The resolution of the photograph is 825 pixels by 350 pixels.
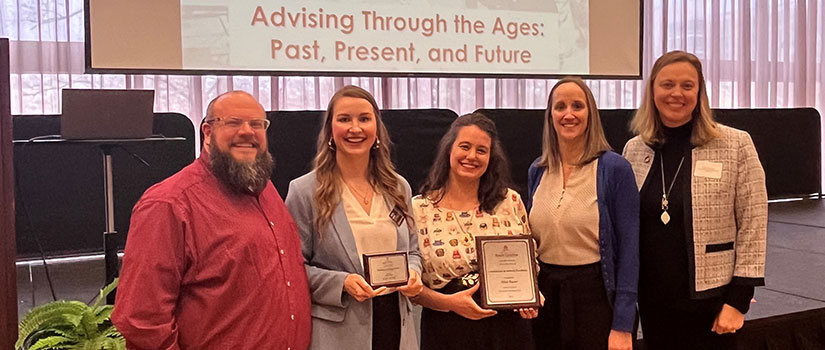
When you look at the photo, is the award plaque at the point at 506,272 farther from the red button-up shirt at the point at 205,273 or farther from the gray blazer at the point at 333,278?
the red button-up shirt at the point at 205,273

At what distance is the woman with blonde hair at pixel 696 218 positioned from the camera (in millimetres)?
2479

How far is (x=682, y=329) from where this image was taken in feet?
8.42

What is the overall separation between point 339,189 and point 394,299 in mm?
379

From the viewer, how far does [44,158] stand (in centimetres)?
490

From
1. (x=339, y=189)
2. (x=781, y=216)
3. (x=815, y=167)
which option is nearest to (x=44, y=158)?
(x=339, y=189)

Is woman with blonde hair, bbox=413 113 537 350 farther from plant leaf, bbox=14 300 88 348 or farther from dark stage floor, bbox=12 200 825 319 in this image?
dark stage floor, bbox=12 200 825 319

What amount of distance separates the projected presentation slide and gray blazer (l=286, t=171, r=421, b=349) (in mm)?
3035

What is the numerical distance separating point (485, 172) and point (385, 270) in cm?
57

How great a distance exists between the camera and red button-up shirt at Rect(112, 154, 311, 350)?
1.79m

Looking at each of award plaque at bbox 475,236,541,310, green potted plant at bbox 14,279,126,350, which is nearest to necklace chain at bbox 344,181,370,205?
award plaque at bbox 475,236,541,310

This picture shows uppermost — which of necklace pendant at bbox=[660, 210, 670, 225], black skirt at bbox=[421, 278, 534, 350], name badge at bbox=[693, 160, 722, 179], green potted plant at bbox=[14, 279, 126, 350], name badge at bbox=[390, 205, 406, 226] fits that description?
name badge at bbox=[693, 160, 722, 179]

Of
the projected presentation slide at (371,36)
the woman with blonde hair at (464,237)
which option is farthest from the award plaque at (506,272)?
the projected presentation slide at (371,36)

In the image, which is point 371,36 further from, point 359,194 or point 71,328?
point 359,194

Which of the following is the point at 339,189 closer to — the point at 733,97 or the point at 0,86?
the point at 0,86
